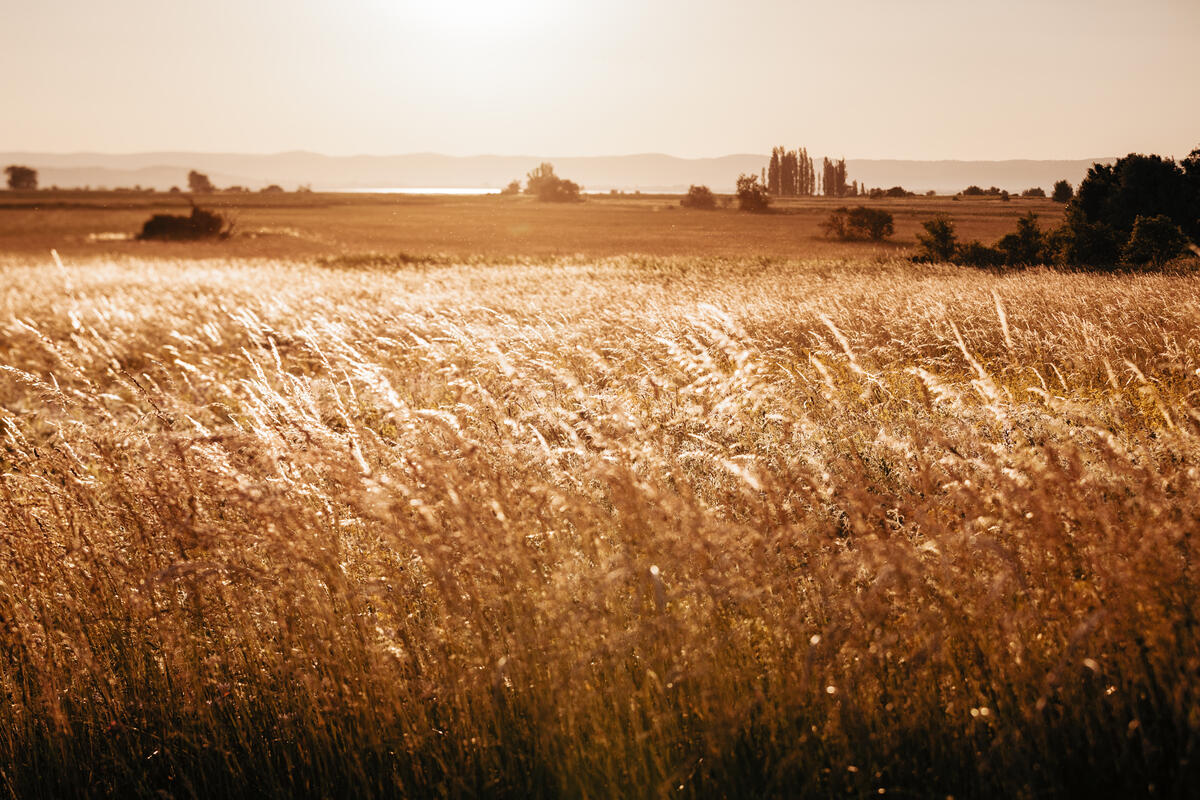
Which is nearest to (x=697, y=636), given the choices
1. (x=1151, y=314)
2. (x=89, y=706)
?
(x=89, y=706)

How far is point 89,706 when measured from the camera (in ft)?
10.1

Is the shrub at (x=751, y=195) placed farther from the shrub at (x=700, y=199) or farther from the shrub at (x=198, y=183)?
the shrub at (x=198, y=183)

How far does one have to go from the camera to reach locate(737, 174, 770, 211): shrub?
77.4 m

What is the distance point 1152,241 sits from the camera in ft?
70.7

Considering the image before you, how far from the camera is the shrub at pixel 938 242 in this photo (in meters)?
28.8

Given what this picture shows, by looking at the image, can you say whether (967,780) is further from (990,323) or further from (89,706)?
(990,323)

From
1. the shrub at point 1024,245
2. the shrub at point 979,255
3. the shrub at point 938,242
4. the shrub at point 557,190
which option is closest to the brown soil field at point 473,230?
the shrub at point 1024,245

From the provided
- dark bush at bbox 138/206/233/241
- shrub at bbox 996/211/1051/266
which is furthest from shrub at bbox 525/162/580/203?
shrub at bbox 996/211/1051/266

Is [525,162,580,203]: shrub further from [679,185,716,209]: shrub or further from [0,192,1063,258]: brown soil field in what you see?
[0,192,1063,258]: brown soil field

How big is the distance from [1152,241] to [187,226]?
4979cm

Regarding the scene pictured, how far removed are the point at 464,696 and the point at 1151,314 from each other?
11433 millimetres

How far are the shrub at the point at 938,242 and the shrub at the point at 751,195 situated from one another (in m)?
48.4

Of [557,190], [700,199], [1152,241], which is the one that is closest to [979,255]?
[1152,241]

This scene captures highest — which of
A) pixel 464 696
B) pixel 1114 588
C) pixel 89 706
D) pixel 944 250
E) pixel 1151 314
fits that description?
pixel 944 250
